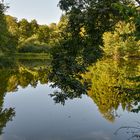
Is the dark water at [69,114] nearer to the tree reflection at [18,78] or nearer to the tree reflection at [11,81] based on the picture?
the tree reflection at [11,81]

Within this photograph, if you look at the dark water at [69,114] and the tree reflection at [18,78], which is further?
the tree reflection at [18,78]

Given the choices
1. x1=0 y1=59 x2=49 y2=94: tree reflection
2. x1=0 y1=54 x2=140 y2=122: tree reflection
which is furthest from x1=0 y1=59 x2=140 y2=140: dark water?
x1=0 y1=59 x2=49 y2=94: tree reflection

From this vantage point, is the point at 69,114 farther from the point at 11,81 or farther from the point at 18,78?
the point at 18,78

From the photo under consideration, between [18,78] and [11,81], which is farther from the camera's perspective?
[18,78]

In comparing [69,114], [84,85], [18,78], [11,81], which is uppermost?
[18,78]

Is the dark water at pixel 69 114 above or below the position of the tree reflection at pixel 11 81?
below

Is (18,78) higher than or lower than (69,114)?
higher

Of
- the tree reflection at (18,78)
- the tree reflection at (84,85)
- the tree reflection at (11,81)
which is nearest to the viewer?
the tree reflection at (84,85)

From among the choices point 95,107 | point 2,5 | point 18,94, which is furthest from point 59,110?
point 2,5

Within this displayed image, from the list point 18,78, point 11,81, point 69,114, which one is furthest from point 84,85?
point 18,78

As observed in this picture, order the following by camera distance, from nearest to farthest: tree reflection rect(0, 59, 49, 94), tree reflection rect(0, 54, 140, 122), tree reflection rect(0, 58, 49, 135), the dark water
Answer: tree reflection rect(0, 54, 140, 122)
the dark water
tree reflection rect(0, 58, 49, 135)
tree reflection rect(0, 59, 49, 94)

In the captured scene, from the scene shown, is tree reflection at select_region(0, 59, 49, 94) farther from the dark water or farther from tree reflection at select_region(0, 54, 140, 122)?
the dark water

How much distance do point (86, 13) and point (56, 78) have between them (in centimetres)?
296

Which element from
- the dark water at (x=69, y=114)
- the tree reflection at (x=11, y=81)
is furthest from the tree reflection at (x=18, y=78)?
the dark water at (x=69, y=114)
